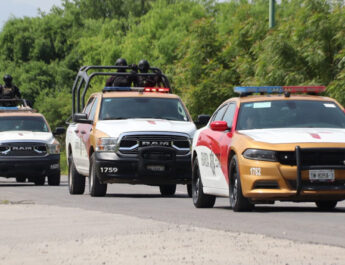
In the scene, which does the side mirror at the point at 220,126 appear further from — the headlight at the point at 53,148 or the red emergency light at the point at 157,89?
the headlight at the point at 53,148

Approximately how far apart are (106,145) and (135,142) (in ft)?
1.62

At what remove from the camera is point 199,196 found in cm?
1783

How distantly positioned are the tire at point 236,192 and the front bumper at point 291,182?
34cm

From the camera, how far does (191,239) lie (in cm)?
1179

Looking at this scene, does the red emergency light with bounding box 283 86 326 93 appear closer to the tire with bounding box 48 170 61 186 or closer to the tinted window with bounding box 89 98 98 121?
the tinted window with bounding box 89 98 98 121

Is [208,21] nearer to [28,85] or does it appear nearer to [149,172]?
[149,172]

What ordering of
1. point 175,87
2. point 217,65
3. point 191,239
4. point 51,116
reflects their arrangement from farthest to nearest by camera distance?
point 51,116, point 175,87, point 217,65, point 191,239

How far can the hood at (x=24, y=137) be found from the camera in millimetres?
29594

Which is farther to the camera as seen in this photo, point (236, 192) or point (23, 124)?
point (23, 124)

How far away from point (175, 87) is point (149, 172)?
29002 mm

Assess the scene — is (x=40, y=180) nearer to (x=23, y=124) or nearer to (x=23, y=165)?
(x=23, y=124)

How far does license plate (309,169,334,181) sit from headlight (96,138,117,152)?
21.0 feet

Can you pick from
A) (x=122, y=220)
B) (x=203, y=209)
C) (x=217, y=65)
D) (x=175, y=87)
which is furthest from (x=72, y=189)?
(x=175, y=87)

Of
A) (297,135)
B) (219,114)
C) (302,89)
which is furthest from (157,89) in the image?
(297,135)
